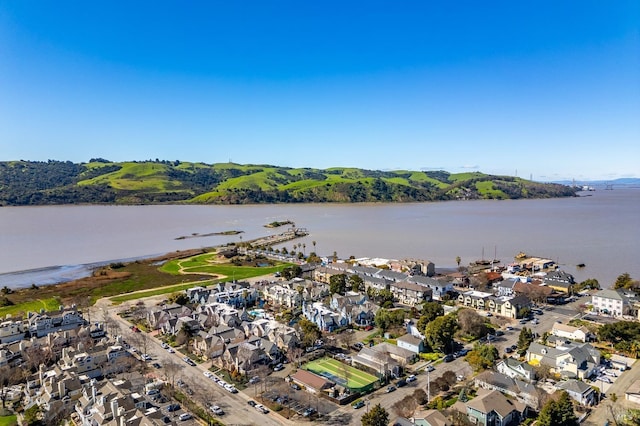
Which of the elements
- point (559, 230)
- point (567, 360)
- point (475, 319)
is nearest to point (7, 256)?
point (475, 319)

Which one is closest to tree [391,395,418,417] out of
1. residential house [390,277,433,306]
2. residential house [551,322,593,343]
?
residential house [551,322,593,343]

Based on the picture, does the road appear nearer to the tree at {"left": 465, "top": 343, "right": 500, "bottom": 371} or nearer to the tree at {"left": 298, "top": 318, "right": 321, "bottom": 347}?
the tree at {"left": 298, "top": 318, "right": 321, "bottom": 347}

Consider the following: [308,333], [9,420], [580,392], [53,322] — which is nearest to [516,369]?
[580,392]

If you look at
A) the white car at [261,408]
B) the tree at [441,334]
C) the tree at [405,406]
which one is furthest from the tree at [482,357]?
the white car at [261,408]

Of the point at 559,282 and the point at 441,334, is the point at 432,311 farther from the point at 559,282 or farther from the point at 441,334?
the point at 559,282

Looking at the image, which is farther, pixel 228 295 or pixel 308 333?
pixel 228 295

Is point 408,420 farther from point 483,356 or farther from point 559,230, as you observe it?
point 559,230

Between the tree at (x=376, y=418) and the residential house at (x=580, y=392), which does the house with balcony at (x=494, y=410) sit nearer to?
the residential house at (x=580, y=392)
